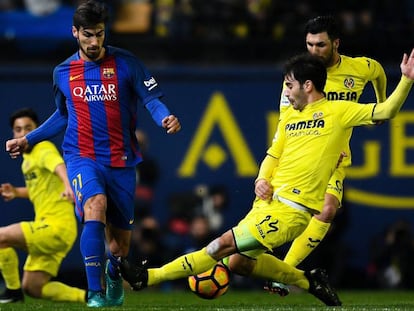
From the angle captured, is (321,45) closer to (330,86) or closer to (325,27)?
(325,27)

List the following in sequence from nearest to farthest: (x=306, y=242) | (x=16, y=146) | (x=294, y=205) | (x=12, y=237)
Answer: (x=294, y=205)
(x=16, y=146)
(x=306, y=242)
(x=12, y=237)

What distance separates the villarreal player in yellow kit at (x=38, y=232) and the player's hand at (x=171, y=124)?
2824mm

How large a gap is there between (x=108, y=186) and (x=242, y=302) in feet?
9.88

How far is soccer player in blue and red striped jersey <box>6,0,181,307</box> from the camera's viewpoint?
34.7 ft

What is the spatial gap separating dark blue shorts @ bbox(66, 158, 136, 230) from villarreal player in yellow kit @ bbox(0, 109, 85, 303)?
202cm

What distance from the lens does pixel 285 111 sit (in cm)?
1067

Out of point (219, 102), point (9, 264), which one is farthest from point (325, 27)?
point (219, 102)

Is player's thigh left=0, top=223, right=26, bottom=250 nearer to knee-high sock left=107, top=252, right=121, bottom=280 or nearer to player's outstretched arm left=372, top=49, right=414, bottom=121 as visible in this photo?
knee-high sock left=107, top=252, right=121, bottom=280

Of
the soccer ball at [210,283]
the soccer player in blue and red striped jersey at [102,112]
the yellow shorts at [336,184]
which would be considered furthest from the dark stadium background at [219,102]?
the soccer ball at [210,283]

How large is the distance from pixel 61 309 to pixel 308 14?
9093 millimetres

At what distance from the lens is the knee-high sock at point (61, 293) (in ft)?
42.4

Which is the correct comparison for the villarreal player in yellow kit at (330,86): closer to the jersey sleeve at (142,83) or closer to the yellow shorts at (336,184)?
the yellow shorts at (336,184)

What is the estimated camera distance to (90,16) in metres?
10.5

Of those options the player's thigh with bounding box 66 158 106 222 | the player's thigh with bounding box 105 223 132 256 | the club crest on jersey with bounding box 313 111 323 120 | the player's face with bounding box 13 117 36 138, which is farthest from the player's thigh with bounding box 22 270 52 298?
the club crest on jersey with bounding box 313 111 323 120
